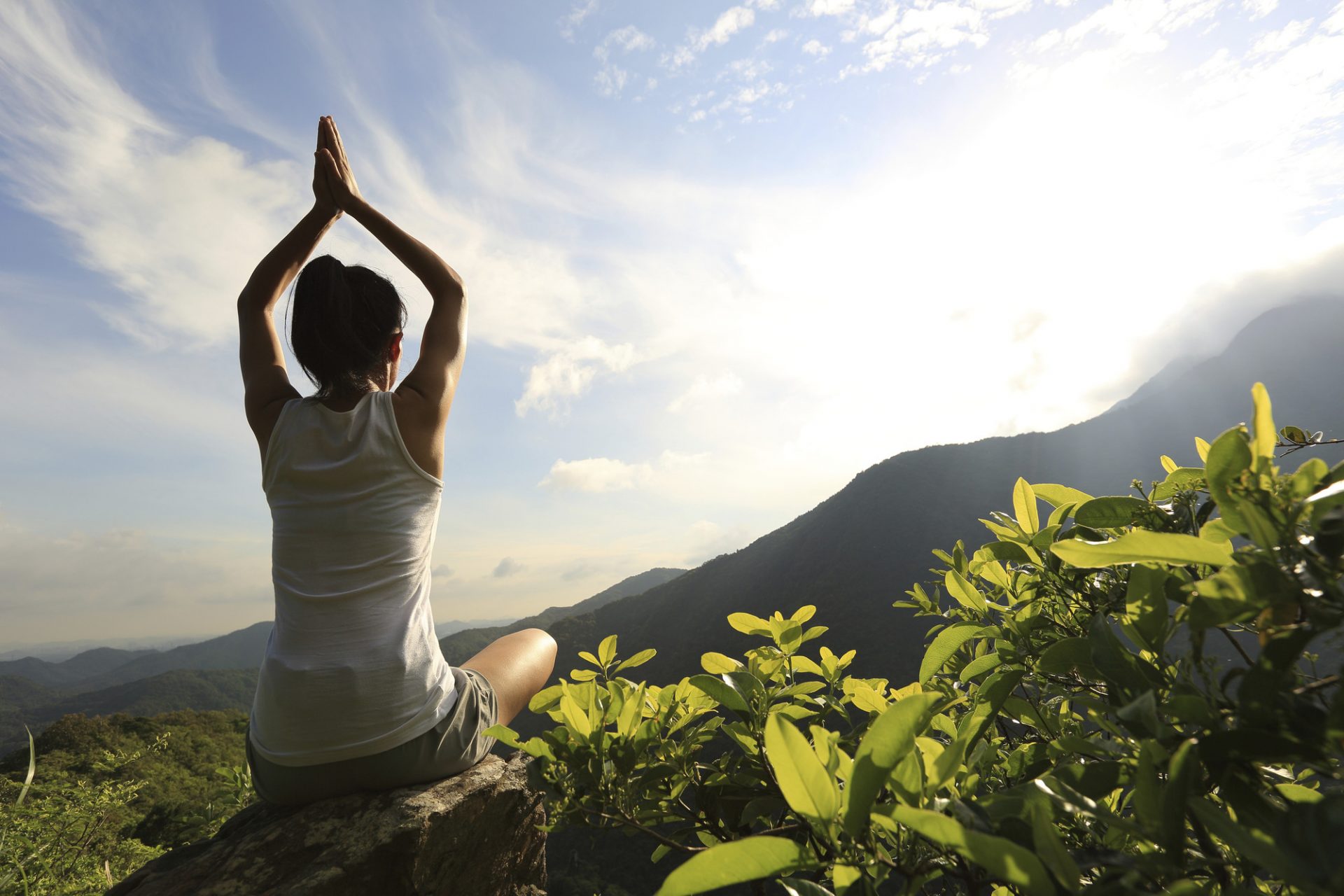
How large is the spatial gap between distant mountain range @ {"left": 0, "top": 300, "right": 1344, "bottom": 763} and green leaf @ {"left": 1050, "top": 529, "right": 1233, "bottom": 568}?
2781 centimetres

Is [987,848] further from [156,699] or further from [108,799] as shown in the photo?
[156,699]

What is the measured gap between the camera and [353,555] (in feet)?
4.87

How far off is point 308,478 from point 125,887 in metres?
0.99

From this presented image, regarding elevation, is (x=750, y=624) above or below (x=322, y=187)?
below

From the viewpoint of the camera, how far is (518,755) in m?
1.79

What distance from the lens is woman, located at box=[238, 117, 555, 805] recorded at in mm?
1410

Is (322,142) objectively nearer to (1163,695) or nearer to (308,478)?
(308,478)

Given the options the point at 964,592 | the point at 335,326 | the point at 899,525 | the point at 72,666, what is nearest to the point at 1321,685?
the point at 964,592

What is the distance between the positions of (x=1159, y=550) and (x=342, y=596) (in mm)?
1547

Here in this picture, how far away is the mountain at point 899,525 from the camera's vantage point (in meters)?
35.0

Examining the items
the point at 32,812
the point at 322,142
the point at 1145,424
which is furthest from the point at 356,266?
the point at 1145,424

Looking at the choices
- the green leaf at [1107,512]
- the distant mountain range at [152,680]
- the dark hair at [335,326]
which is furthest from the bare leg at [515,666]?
the distant mountain range at [152,680]

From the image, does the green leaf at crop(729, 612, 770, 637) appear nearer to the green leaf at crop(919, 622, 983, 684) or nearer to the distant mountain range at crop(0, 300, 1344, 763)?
the green leaf at crop(919, 622, 983, 684)

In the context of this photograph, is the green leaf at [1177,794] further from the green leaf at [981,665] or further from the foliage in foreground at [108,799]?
the foliage in foreground at [108,799]
